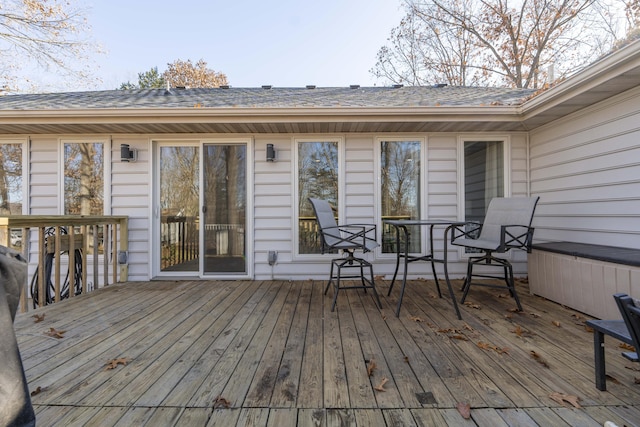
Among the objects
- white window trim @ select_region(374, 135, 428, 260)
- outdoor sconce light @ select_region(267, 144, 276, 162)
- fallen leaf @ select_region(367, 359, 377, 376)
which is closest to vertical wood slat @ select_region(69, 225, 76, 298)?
outdoor sconce light @ select_region(267, 144, 276, 162)

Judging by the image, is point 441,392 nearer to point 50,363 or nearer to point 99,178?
point 50,363

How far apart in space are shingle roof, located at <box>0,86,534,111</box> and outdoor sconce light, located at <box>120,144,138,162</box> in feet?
1.89

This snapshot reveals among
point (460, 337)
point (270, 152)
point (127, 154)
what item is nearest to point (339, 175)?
point (270, 152)

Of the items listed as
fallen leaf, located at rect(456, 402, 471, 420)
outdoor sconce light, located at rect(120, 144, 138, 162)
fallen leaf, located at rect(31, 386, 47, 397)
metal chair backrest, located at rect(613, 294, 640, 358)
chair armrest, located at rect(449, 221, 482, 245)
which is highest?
outdoor sconce light, located at rect(120, 144, 138, 162)

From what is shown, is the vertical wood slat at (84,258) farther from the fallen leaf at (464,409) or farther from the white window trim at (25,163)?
the fallen leaf at (464,409)

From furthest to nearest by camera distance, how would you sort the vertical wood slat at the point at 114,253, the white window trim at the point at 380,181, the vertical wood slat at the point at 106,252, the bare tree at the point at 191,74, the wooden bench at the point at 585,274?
the bare tree at the point at 191,74
the white window trim at the point at 380,181
the vertical wood slat at the point at 114,253
the vertical wood slat at the point at 106,252
the wooden bench at the point at 585,274

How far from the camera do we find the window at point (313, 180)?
4.10 meters

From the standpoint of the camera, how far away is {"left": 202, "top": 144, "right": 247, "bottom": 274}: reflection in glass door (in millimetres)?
4074

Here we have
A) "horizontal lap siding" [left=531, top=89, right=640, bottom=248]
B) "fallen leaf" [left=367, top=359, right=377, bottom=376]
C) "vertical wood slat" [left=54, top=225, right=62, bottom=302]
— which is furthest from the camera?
"vertical wood slat" [left=54, top=225, right=62, bottom=302]

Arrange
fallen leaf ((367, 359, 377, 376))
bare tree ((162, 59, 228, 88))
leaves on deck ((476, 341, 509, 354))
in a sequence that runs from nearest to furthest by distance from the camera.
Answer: fallen leaf ((367, 359, 377, 376)) → leaves on deck ((476, 341, 509, 354)) → bare tree ((162, 59, 228, 88))

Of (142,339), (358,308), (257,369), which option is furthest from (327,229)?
(142,339)

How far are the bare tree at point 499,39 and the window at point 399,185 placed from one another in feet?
23.8

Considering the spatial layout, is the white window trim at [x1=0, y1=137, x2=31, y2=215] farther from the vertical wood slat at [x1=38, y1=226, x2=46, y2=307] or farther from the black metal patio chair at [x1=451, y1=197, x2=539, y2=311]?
the black metal patio chair at [x1=451, y1=197, x2=539, y2=311]

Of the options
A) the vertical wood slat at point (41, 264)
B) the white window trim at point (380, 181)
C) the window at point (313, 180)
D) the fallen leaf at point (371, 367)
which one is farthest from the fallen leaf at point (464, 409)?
the vertical wood slat at point (41, 264)
